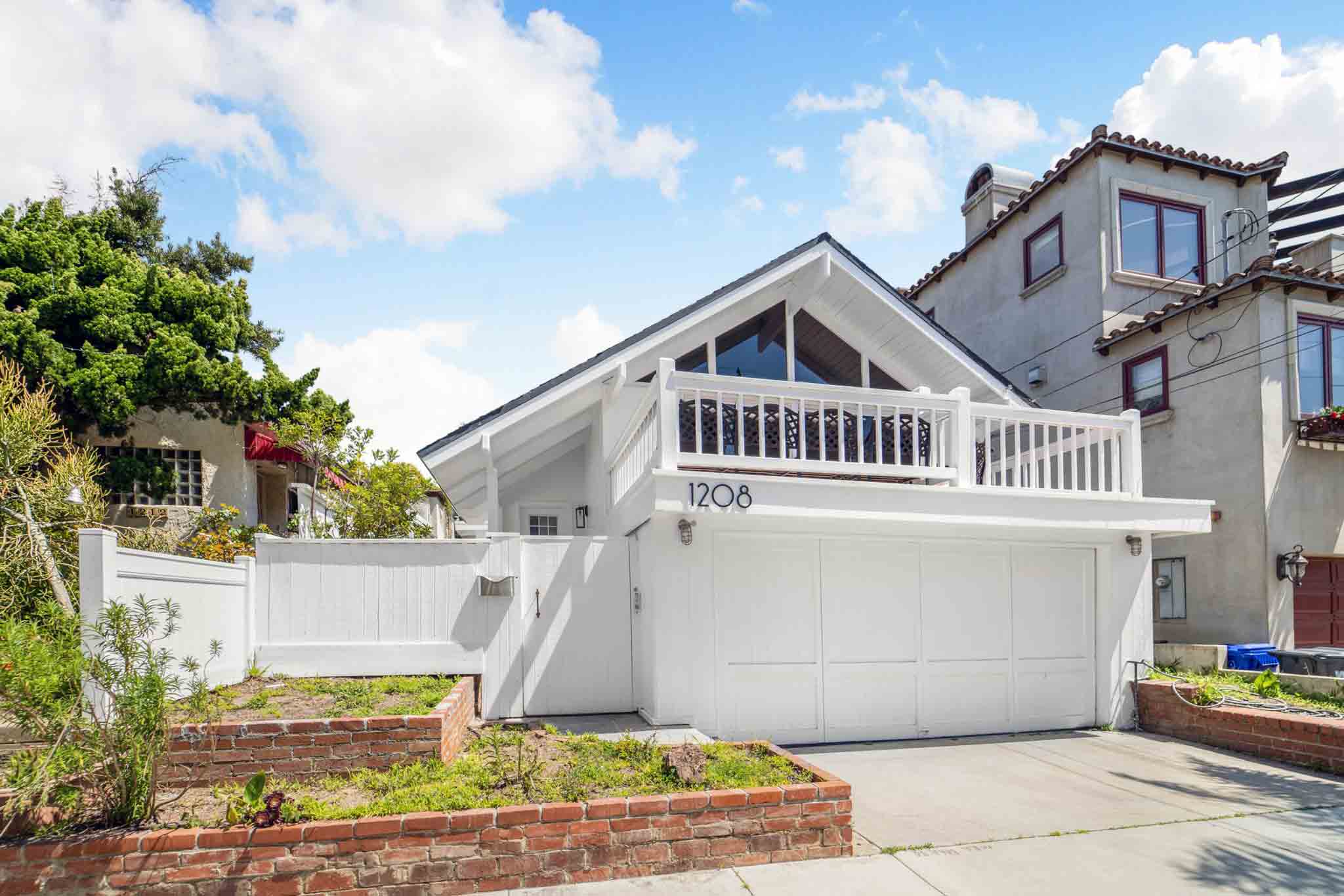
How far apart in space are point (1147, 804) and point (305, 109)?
37.4 feet

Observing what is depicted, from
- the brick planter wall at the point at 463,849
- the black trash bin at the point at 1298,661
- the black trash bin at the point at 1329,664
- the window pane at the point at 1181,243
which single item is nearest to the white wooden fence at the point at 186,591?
the brick planter wall at the point at 463,849

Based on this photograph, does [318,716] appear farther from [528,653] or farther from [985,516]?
[985,516]

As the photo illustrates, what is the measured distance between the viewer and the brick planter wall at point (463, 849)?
13.5 ft

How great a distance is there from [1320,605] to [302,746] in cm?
1328

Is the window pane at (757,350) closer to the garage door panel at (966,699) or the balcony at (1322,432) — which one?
the garage door panel at (966,699)

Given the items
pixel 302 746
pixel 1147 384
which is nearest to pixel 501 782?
pixel 302 746

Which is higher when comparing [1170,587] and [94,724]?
[94,724]

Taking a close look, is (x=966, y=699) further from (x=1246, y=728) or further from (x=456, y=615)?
(x=456, y=615)

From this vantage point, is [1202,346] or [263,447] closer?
[1202,346]

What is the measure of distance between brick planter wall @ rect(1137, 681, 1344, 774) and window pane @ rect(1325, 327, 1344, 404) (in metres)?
6.07

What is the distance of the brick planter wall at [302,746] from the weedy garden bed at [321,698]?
0.15 metres

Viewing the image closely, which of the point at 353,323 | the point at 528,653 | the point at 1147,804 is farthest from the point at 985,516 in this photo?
the point at 353,323

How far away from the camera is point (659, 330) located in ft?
28.9

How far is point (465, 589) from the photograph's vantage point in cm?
808
